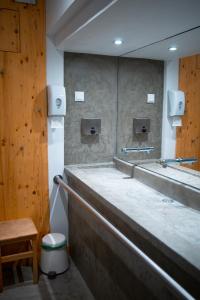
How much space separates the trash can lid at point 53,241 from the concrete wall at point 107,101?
0.70m

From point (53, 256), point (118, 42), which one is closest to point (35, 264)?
point (53, 256)

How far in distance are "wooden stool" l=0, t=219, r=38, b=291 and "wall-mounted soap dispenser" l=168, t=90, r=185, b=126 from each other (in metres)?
1.45

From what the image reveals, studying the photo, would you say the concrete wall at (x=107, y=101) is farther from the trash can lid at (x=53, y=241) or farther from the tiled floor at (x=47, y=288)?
the tiled floor at (x=47, y=288)

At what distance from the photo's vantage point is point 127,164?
2.55 m

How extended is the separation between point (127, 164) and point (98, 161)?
0.39m

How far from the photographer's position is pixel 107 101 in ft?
9.11

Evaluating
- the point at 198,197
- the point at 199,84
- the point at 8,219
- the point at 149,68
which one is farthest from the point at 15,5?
the point at 198,197

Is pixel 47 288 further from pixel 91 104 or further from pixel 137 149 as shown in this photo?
pixel 91 104

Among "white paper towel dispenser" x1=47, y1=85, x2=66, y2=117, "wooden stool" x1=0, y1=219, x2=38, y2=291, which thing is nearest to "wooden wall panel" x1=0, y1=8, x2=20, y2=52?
"white paper towel dispenser" x1=47, y1=85, x2=66, y2=117

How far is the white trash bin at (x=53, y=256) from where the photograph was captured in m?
2.47

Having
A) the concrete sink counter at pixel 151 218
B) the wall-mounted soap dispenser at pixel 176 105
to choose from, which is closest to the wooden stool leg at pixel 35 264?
the concrete sink counter at pixel 151 218

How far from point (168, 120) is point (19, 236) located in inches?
60.1

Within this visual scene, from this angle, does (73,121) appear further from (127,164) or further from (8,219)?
(8,219)

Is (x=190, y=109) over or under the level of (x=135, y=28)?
under
